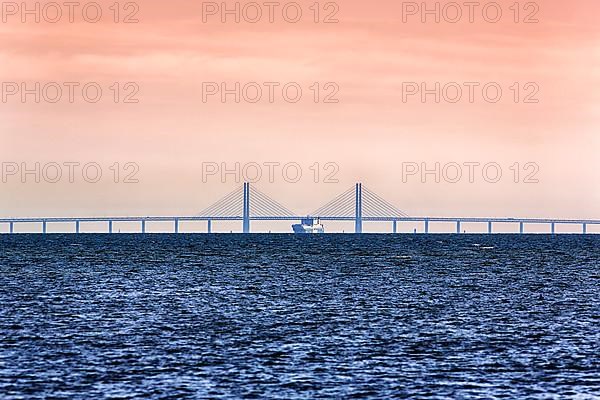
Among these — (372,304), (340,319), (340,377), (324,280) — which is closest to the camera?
(340,377)

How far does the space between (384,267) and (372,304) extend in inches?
2501

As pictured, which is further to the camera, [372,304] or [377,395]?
[372,304]

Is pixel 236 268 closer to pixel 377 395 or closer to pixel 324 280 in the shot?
pixel 324 280

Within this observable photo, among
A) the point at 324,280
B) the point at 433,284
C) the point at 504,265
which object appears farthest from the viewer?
the point at 504,265

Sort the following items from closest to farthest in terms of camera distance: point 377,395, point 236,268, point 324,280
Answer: point 377,395
point 324,280
point 236,268

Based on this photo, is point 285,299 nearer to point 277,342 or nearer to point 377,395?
point 277,342

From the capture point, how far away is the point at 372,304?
75812mm

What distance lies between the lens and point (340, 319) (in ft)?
211

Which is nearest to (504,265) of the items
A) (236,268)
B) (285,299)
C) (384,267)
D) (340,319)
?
(384,267)

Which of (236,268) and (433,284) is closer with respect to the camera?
(433,284)

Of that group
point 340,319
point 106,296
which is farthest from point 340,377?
point 106,296

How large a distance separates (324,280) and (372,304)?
104ft

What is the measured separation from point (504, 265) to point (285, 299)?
240 ft

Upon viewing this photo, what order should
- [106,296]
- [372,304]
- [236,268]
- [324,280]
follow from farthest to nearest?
[236,268], [324,280], [106,296], [372,304]
